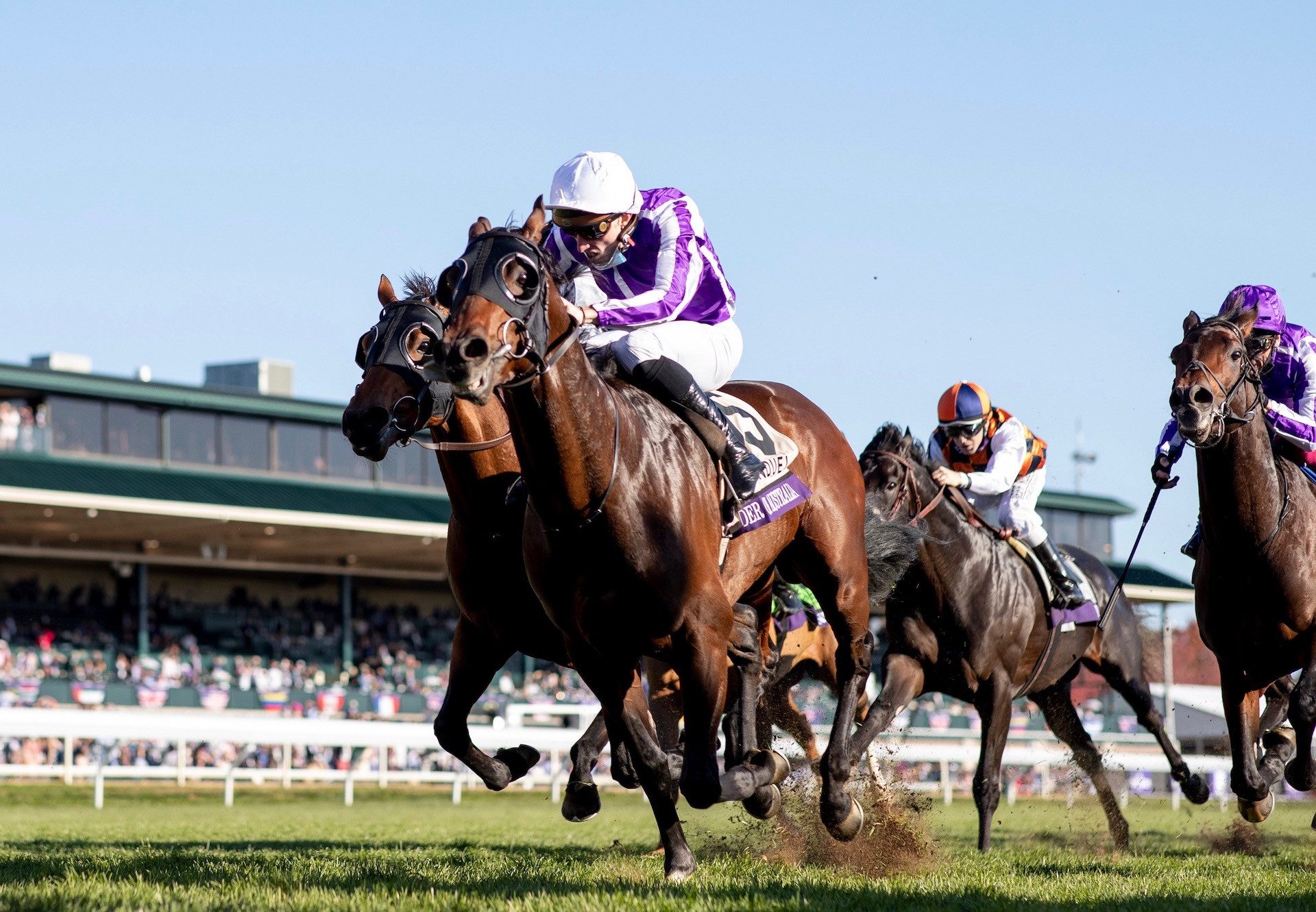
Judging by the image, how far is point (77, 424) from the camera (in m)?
24.9

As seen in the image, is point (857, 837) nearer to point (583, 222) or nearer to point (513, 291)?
point (583, 222)

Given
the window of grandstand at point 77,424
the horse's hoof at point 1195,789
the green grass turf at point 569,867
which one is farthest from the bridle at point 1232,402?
the window of grandstand at point 77,424

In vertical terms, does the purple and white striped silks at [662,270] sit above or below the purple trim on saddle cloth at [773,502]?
above

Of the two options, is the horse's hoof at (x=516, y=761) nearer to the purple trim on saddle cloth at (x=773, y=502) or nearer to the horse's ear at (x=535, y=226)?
the purple trim on saddle cloth at (x=773, y=502)

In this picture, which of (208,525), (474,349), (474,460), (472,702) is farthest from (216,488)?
(474,349)

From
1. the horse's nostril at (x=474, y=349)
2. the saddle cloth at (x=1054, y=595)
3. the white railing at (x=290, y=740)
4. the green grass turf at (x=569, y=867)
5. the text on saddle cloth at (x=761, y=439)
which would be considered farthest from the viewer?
the white railing at (x=290, y=740)

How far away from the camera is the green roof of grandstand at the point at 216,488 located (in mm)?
22031

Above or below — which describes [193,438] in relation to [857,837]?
above

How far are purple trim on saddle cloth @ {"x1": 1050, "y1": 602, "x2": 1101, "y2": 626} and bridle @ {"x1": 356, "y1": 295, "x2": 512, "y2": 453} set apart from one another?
373cm

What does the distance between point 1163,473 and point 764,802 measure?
2573mm

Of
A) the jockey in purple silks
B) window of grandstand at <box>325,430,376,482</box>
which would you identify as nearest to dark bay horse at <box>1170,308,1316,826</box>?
the jockey in purple silks

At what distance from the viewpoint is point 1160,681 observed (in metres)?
30.2

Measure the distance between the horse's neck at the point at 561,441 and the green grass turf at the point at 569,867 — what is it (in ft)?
3.47

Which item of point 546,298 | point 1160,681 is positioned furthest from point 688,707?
point 1160,681
